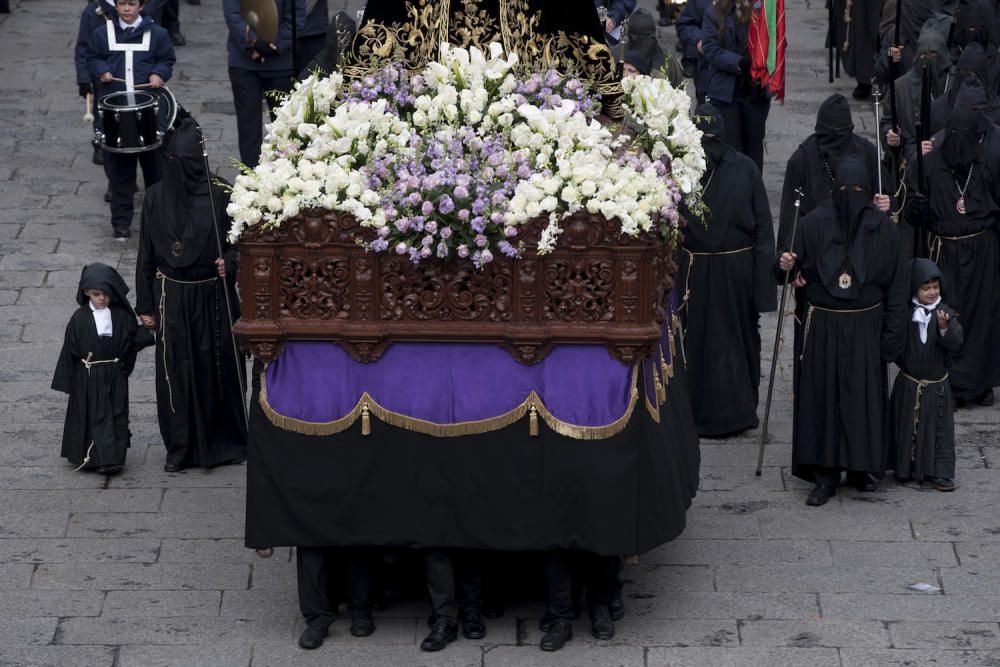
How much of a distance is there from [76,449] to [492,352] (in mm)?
3597

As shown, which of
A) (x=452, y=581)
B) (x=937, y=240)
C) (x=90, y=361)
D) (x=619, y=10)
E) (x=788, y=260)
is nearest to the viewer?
(x=452, y=581)

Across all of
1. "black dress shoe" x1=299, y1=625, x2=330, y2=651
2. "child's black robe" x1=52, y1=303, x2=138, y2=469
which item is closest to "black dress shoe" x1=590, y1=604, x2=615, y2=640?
"black dress shoe" x1=299, y1=625, x2=330, y2=651

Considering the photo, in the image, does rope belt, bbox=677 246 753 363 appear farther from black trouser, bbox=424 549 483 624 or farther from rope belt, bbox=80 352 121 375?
rope belt, bbox=80 352 121 375

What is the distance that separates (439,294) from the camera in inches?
397

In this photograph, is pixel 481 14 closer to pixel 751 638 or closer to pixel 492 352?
pixel 492 352

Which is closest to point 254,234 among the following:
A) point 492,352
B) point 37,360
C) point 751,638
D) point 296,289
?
point 296,289

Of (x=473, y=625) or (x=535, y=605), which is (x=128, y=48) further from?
(x=473, y=625)

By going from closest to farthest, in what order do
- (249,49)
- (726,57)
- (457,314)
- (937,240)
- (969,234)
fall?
(457,314)
(969,234)
(937,240)
(726,57)
(249,49)

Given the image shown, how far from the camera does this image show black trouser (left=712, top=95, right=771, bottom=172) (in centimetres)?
1652

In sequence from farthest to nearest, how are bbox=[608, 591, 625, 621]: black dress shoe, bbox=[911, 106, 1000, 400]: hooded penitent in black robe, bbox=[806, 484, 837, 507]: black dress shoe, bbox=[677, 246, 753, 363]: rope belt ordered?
bbox=[911, 106, 1000, 400]: hooded penitent in black robe, bbox=[677, 246, 753, 363]: rope belt, bbox=[806, 484, 837, 507]: black dress shoe, bbox=[608, 591, 625, 621]: black dress shoe

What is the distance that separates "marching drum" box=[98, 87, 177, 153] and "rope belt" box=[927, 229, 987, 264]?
6309mm

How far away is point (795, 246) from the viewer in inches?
475

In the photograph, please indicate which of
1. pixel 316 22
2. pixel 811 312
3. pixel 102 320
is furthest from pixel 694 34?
pixel 102 320

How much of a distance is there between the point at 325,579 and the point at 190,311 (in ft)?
8.60
